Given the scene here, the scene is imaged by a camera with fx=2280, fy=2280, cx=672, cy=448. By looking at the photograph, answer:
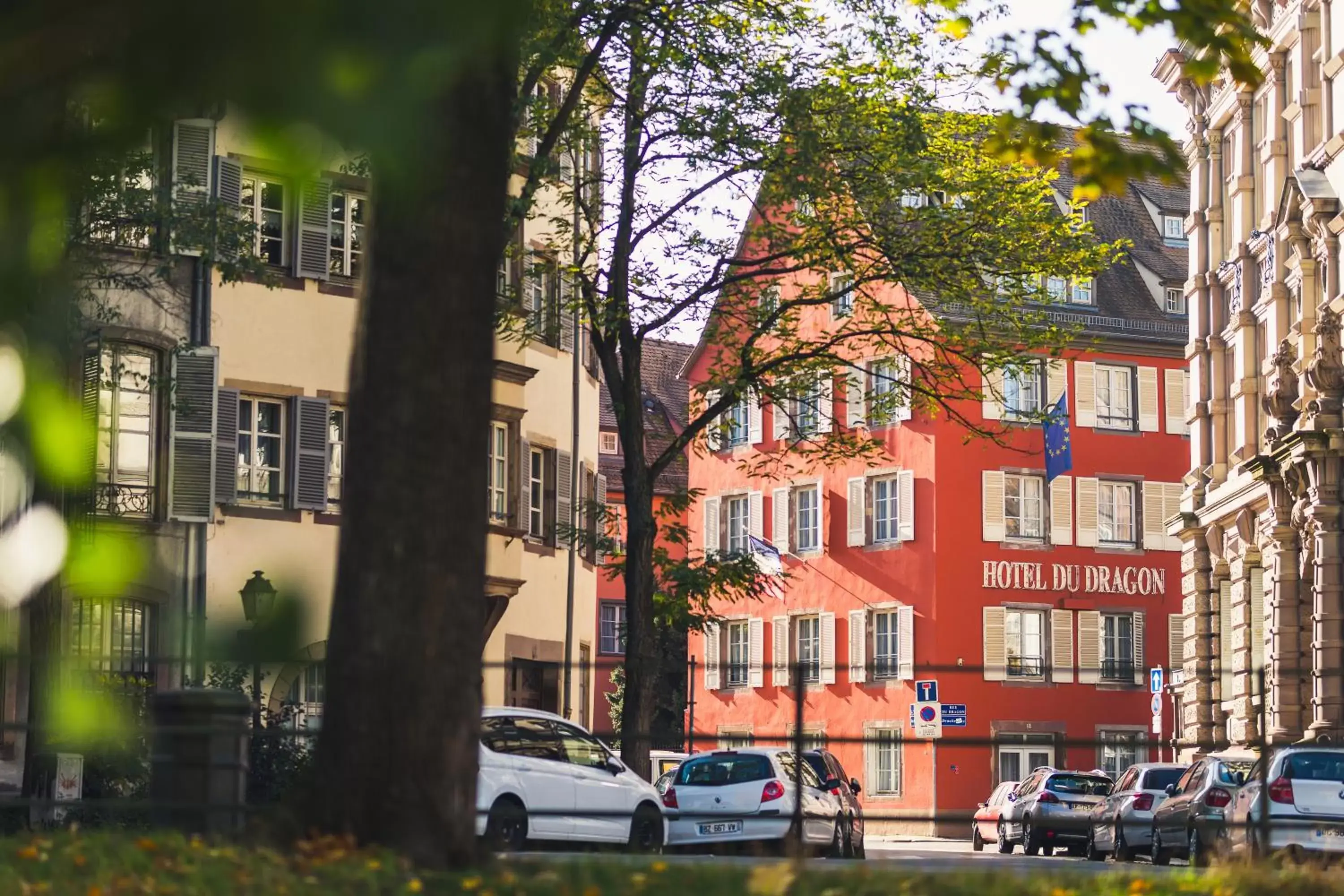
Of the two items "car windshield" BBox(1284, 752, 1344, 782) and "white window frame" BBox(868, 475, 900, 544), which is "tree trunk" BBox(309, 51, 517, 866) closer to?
"car windshield" BBox(1284, 752, 1344, 782)

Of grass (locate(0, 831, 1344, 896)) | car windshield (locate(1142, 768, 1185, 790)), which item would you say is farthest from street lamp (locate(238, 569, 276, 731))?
car windshield (locate(1142, 768, 1185, 790))

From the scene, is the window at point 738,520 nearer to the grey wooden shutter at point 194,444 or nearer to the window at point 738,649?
the window at point 738,649

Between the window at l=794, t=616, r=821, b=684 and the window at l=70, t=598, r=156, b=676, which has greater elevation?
the window at l=794, t=616, r=821, b=684

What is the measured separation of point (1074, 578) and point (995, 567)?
2364mm

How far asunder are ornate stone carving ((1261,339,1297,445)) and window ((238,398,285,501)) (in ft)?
62.6

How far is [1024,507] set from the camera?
194 feet

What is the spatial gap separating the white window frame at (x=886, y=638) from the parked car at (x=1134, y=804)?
23658mm

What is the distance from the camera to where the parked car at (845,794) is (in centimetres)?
2816

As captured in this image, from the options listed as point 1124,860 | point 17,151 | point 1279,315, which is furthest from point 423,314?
point 1279,315

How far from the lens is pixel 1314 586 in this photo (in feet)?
133

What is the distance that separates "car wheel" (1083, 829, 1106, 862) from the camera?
32.3 m

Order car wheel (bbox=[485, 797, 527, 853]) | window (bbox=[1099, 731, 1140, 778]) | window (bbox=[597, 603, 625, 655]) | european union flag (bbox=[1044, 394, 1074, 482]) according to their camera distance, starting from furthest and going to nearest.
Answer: window (bbox=[597, 603, 625, 655])
european union flag (bbox=[1044, 394, 1074, 482])
window (bbox=[1099, 731, 1140, 778])
car wheel (bbox=[485, 797, 527, 853])

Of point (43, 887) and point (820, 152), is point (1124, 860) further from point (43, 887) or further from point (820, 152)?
point (43, 887)

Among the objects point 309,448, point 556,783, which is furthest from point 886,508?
point 556,783
